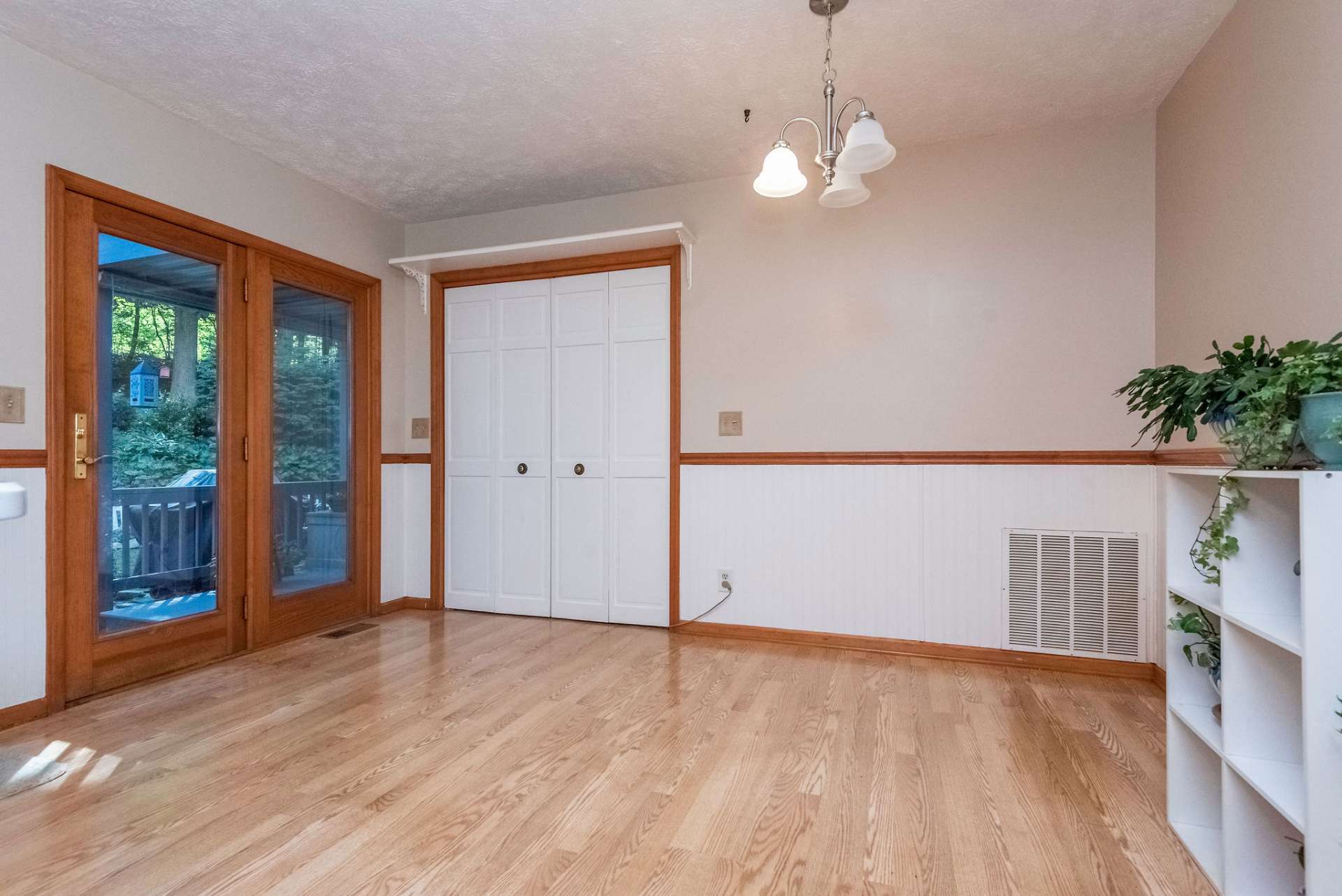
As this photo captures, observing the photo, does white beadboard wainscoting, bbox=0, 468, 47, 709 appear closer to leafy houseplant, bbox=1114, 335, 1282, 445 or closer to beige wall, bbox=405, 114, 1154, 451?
beige wall, bbox=405, 114, 1154, 451

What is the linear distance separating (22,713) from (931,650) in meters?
3.65

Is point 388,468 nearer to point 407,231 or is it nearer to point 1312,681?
point 407,231

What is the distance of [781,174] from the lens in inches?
85.0

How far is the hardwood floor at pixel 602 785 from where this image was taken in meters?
1.50

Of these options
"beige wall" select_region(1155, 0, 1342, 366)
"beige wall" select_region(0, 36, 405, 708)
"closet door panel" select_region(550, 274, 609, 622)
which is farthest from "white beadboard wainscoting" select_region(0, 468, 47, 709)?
"beige wall" select_region(1155, 0, 1342, 366)

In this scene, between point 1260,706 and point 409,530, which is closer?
point 1260,706

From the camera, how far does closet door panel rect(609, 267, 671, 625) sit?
3670 millimetres

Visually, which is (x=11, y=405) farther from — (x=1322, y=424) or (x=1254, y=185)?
(x=1254, y=185)

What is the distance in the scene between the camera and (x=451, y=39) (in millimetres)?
2371

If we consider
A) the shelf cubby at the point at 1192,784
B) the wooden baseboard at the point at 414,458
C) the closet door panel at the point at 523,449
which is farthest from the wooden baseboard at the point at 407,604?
the shelf cubby at the point at 1192,784

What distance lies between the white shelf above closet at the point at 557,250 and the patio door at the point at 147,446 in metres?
→ 1.00

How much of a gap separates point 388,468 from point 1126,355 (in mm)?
3986

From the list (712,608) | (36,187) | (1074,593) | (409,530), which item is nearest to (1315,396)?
(1074,593)

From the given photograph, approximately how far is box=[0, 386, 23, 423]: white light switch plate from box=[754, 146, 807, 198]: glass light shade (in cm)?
271
